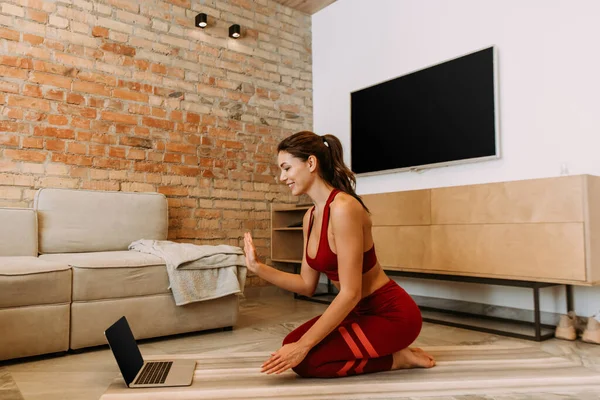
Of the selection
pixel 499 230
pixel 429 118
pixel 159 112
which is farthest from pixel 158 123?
pixel 499 230

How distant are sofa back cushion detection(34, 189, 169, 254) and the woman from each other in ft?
5.52

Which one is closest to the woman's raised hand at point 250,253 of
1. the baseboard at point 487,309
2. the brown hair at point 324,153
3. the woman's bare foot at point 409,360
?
the brown hair at point 324,153

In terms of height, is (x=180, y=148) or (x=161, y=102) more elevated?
(x=161, y=102)

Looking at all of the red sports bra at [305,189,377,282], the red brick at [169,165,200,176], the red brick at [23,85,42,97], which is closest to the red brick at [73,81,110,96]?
the red brick at [23,85,42,97]

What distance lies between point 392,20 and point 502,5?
0.98 meters

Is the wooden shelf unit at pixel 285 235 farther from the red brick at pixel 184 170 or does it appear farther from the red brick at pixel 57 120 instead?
the red brick at pixel 57 120

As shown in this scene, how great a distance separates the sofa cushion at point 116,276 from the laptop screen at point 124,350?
58cm

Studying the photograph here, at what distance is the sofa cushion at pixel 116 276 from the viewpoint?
2.35 meters

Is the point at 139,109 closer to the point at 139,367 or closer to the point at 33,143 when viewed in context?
the point at 33,143

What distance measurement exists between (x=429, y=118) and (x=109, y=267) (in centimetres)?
246

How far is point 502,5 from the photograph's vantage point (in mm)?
3209

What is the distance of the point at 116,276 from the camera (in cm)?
245

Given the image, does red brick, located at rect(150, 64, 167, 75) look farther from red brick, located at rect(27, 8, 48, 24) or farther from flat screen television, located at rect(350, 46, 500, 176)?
flat screen television, located at rect(350, 46, 500, 176)

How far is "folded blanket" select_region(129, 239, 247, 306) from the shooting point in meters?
2.62
